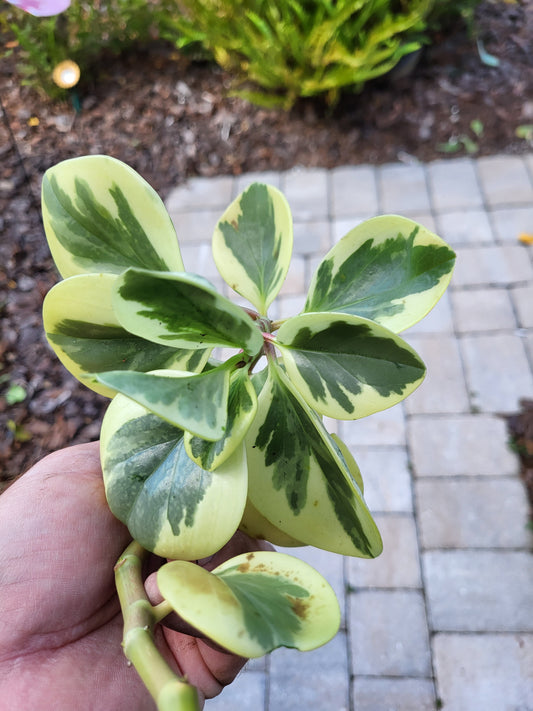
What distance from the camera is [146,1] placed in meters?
2.80

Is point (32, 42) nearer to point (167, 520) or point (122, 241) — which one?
point (122, 241)

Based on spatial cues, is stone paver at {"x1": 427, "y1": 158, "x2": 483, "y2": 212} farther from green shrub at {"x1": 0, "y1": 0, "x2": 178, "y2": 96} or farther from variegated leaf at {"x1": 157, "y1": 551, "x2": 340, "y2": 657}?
variegated leaf at {"x1": 157, "y1": 551, "x2": 340, "y2": 657}

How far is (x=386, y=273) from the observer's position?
0.65 metres

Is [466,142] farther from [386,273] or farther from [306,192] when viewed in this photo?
[386,273]

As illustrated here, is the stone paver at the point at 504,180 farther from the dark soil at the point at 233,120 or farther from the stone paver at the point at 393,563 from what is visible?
the stone paver at the point at 393,563

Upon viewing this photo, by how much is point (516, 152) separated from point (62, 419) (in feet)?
6.43

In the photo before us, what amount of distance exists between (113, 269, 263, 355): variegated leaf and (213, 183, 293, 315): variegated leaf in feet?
0.40

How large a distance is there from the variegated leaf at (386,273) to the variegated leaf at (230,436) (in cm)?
13

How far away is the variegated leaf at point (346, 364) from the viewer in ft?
1.89

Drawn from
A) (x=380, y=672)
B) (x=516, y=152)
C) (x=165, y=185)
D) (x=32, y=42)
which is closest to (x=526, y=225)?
(x=516, y=152)

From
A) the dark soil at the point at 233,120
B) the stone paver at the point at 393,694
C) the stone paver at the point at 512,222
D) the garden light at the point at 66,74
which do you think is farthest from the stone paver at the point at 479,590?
the garden light at the point at 66,74

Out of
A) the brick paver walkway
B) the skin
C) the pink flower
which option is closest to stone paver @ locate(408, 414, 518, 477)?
the brick paver walkway

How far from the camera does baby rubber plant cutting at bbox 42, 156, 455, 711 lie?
55cm

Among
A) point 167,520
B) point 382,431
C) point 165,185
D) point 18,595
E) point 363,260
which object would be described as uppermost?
point 363,260
